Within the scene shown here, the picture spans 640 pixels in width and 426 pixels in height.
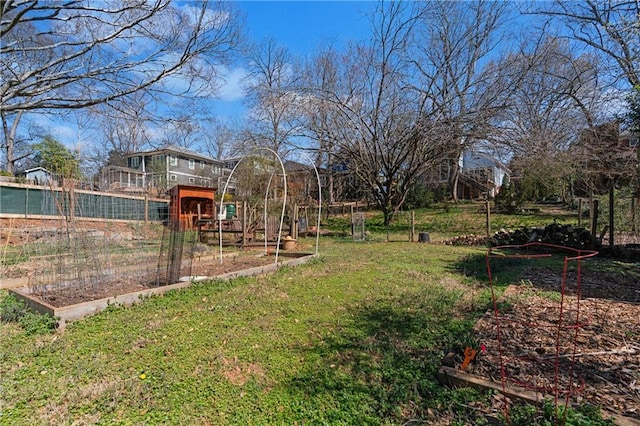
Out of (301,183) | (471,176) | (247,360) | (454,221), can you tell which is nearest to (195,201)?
(301,183)

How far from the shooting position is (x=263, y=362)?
104 inches

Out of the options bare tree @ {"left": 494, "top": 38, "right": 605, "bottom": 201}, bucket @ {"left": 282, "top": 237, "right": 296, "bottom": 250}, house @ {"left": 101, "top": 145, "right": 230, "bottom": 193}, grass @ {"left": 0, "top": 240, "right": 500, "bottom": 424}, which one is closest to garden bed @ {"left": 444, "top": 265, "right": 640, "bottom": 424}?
grass @ {"left": 0, "top": 240, "right": 500, "bottom": 424}

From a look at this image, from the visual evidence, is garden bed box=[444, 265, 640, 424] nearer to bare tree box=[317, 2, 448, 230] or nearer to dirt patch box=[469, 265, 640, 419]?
dirt patch box=[469, 265, 640, 419]

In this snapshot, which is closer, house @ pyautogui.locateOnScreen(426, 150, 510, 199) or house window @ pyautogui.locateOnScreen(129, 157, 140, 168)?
house @ pyautogui.locateOnScreen(426, 150, 510, 199)

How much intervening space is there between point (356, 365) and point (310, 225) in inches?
527

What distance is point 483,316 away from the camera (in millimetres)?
3430

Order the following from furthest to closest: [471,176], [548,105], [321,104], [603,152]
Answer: [471,176]
[321,104]
[548,105]
[603,152]

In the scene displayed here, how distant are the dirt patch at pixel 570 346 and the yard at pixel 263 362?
0.25ft

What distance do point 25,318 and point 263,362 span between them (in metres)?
2.95

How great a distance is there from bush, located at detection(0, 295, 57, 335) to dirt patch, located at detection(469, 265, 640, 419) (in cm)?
422

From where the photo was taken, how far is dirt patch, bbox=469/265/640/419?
2018 mm

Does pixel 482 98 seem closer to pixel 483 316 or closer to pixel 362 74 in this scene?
pixel 362 74

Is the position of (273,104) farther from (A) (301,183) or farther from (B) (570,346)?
(B) (570,346)

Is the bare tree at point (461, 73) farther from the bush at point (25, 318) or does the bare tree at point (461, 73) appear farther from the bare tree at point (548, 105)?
the bush at point (25, 318)
